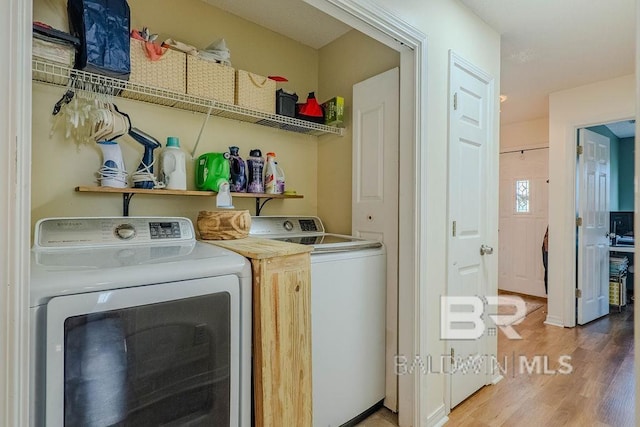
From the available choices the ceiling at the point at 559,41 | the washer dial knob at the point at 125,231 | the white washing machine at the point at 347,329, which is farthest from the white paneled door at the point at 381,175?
the washer dial knob at the point at 125,231

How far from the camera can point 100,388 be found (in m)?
0.88

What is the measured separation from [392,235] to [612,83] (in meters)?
2.85

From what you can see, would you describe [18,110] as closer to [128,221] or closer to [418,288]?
[128,221]

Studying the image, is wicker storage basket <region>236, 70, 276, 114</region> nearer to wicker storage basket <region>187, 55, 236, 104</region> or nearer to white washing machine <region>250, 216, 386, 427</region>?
wicker storage basket <region>187, 55, 236, 104</region>

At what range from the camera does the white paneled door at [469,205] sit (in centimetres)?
187

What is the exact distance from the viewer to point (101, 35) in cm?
129

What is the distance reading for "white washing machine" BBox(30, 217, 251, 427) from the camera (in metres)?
0.81

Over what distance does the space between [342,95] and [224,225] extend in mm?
1232

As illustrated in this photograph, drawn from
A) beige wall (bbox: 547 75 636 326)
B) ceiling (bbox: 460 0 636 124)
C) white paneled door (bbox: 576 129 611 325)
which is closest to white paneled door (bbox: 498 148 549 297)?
white paneled door (bbox: 576 129 611 325)

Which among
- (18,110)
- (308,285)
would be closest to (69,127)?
(18,110)

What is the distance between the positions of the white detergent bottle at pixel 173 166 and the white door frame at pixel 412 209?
1.13 m

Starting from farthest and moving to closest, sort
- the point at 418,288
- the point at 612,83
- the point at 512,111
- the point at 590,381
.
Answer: the point at 512,111 → the point at 612,83 → the point at 590,381 → the point at 418,288

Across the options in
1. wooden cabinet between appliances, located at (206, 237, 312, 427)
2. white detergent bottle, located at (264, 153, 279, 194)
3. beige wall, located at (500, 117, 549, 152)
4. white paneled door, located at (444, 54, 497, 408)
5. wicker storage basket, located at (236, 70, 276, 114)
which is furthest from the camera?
beige wall, located at (500, 117, 549, 152)

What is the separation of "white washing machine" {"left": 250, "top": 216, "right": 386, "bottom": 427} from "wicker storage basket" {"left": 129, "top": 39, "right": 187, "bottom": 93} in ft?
3.36
